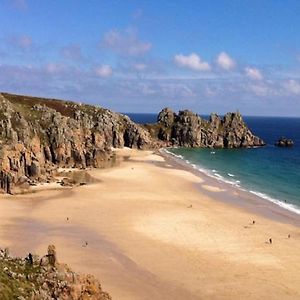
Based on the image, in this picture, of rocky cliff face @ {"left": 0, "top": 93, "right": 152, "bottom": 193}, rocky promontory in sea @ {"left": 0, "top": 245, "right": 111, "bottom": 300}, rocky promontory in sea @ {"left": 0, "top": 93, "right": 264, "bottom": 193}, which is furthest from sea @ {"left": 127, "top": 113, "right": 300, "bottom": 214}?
rocky promontory in sea @ {"left": 0, "top": 245, "right": 111, "bottom": 300}

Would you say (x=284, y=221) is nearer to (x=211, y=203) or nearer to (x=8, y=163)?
(x=211, y=203)

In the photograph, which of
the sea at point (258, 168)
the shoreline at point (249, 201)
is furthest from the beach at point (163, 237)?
the sea at point (258, 168)

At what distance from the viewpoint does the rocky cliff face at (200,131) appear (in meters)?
151

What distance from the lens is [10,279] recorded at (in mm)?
22344

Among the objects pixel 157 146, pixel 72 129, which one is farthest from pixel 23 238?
pixel 157 146

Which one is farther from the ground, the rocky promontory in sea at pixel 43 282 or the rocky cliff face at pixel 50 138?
the rocky cliff face at pixel 50 138

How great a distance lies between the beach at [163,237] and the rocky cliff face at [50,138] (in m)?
6.54

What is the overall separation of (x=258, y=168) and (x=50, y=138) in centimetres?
4626

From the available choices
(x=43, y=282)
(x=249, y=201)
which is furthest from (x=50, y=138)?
(x=43, y=282)

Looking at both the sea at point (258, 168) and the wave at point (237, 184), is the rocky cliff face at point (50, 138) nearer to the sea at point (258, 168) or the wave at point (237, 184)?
the sea at point (258, 168)

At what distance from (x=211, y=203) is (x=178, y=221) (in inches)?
492

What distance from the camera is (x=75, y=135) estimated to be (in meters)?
99.8

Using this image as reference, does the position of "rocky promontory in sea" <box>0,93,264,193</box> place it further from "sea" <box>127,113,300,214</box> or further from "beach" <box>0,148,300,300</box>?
"sea" <box>127,113,300,214</box>

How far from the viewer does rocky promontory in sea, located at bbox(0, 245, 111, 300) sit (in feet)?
70.8
